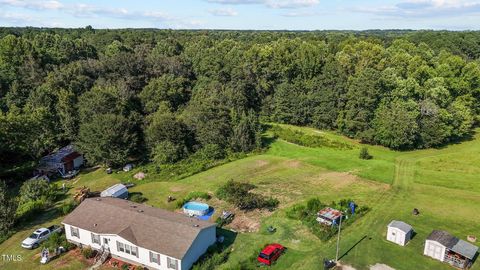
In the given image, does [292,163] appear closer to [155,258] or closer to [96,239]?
[155,258]

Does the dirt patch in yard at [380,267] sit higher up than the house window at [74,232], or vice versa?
the house window at [74,232]

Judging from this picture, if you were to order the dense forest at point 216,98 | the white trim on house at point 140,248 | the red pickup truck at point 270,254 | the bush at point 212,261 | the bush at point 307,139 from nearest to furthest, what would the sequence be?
the white trim on house at point 140,248 < the bush at point 212,261 < the red pickup truck at point 270,254 < the dense forest at point 216,98 < the bush at point 307,139

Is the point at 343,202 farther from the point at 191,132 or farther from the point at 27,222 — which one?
the point at 27,222

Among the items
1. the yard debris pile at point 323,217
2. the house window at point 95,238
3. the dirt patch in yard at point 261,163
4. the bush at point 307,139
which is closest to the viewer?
the house window at point 95,238

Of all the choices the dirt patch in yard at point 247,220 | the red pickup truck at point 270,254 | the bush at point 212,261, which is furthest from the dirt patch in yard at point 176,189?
the red pickup truck at point 270,254

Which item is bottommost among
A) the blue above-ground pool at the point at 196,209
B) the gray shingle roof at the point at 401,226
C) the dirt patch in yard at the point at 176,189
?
the dirt patch in yard at the point at 176,189

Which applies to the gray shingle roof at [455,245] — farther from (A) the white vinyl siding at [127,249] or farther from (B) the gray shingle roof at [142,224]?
(A) the white vinyl siding at [127,249]

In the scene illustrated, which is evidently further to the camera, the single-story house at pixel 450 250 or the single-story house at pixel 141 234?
the single-story house at pixel 141 234
